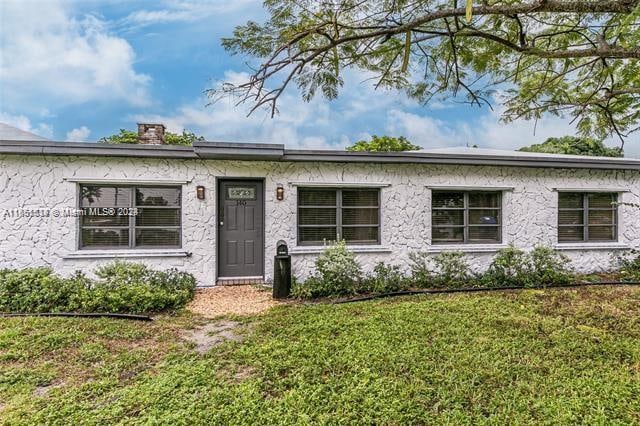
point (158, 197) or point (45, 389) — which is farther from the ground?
point (158, 197)

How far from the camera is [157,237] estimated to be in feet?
22.2

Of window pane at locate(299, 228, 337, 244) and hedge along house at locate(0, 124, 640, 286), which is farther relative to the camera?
window pane at locate(299, 228, 337, 244)

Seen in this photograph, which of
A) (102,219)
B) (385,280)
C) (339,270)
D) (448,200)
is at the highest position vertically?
(448,200)

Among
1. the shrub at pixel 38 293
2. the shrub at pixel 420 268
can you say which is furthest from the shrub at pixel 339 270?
the shrub at pixel 38 293

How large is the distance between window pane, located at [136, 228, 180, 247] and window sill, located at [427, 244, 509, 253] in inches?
211

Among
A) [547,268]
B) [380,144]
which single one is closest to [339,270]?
[547,268]

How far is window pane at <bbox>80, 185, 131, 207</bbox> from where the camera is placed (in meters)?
6.46

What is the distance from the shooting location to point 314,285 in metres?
6.25

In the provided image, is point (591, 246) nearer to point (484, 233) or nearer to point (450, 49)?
point (484, 233)

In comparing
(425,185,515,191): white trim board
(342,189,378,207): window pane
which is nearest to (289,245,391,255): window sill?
(342,189,378,207): window pane

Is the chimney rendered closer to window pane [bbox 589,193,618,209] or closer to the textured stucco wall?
the textured stucco wall

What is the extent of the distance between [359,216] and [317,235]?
1.02 meters

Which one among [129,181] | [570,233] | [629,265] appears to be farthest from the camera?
[570,233]

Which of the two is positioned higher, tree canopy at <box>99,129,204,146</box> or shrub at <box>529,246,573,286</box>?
tree canopy at <box>99,129,204,146</box>
